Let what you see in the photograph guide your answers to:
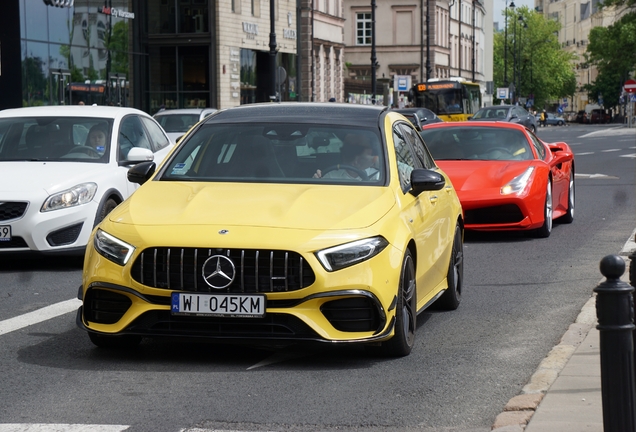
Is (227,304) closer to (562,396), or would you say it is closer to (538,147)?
(562,396)

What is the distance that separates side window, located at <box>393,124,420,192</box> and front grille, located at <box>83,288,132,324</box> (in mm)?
1914

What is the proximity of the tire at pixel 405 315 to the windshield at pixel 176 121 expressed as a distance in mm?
A: 20332

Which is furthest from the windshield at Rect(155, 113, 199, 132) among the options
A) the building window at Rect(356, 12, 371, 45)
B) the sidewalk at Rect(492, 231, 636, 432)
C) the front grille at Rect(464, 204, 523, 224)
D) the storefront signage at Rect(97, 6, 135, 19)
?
the building window at Rect(356, 12, 371, 45)

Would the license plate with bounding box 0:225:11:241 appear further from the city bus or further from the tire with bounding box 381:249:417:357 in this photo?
the city bus

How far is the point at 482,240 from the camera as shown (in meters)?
14.4

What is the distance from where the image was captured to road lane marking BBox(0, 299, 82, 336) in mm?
8430

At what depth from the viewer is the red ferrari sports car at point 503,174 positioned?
14.1 metres

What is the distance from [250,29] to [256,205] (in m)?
49.9

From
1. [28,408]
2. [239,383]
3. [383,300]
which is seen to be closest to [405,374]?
[383,300]

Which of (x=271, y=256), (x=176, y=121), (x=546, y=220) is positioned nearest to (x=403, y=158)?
(x=271, y=256)

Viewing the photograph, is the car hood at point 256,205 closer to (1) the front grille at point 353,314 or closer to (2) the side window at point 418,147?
(1) the front grille at point 353,314

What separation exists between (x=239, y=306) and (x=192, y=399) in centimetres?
72

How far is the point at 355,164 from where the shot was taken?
7.94 metres

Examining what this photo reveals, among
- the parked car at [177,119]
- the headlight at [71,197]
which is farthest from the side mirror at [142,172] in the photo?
the parked car at [177,119]
